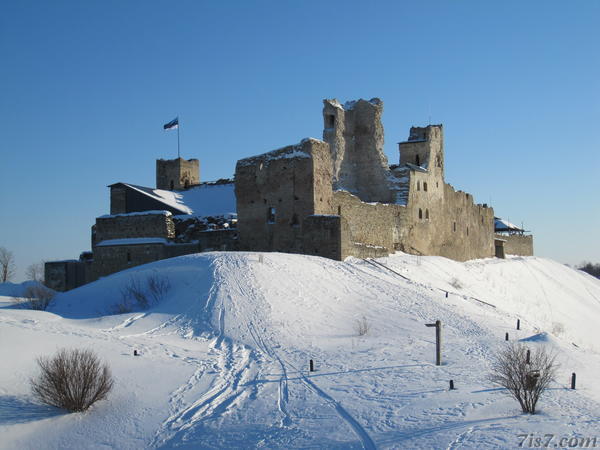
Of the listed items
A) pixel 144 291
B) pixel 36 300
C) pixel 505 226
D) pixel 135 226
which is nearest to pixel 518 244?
pixel 505 226

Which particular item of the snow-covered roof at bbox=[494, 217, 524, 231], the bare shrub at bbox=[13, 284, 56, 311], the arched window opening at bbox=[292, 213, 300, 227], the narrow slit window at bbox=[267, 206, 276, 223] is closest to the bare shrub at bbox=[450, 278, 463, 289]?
the arched window opening at bbox=[292, 213, 300, 227]

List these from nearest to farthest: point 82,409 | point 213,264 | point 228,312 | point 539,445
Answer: point 539,445
point 82,409
point 228,312
point 213,264

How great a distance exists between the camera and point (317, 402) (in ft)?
37.2

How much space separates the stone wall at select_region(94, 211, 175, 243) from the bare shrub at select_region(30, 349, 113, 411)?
18692 mm

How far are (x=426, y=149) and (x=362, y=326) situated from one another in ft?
79.3

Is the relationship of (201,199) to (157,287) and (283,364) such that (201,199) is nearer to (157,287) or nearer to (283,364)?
(157,287)

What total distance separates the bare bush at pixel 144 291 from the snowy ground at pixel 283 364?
37 centimetres

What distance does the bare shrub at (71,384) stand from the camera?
439 inches

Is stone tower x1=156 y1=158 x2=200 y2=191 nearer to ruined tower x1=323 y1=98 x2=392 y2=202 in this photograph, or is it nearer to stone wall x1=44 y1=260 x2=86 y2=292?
ruined tower x1=323 y1=98 x2=392 y2=202

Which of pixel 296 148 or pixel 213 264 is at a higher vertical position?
pixel 296 148

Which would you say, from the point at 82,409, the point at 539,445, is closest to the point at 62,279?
the point at 82,409

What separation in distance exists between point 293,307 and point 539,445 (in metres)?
11.1

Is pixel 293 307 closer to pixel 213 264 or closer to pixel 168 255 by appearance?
pixel 213 264

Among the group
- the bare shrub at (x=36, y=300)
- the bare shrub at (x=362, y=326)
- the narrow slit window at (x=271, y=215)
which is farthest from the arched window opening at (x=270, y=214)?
the bare shrub at (x=362, y=326)
